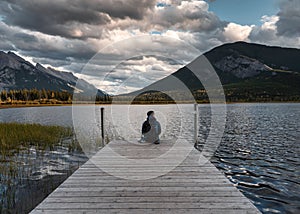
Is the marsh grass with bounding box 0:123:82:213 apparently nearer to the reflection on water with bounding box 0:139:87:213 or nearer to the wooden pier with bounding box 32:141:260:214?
the reflection on water with bounding box 0:139:87:213

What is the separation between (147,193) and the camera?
5543mm

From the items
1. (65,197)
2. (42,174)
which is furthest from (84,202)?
Result: (42,174)

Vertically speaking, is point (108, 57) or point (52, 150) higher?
point (108, 57)

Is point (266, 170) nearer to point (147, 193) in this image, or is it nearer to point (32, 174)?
point (147, 193)

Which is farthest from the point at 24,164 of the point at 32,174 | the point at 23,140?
the point at 23,140

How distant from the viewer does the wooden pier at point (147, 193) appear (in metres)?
4.71

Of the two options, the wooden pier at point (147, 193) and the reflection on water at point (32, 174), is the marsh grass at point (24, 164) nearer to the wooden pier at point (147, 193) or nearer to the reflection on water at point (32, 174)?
the reflection on water at point (32, 174)

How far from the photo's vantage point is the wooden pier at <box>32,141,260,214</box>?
185 inches

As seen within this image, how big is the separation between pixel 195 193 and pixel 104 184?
7.43 feet

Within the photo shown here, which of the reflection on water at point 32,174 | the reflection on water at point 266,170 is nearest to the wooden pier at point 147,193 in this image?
the reflection on water at point 32,174

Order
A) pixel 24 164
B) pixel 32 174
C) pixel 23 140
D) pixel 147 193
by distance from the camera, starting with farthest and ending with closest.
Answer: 1. pixel 23 140
2. pixel 24 164
3. pixel 32 174
4. pixel 147 193

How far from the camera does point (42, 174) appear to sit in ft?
32.7

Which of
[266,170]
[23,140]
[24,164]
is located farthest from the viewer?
[23,140]

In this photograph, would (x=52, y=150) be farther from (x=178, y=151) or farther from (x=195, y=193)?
(x=195, y=193)
